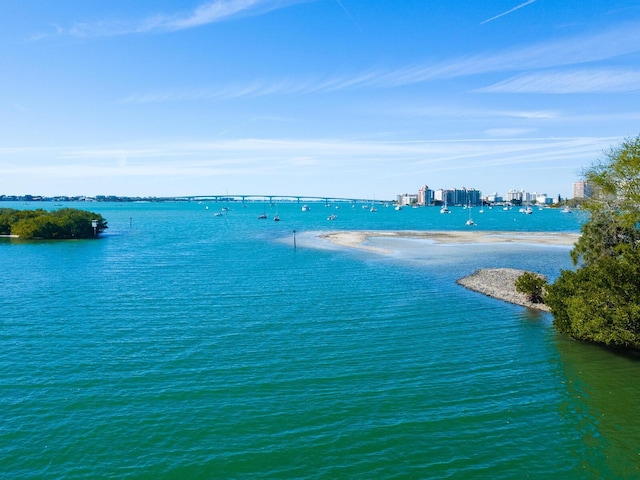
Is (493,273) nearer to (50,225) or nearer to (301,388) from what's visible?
(301,388)

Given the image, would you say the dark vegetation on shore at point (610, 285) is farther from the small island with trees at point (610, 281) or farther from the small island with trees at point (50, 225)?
Answer: the small island with trees at point (50, 225)

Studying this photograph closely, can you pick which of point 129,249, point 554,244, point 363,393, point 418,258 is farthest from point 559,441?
point 554,244

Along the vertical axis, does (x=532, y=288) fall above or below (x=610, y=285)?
below

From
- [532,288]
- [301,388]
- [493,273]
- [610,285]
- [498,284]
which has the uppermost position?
[610,285]

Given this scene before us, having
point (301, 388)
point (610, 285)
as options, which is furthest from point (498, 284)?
point (301, 388)

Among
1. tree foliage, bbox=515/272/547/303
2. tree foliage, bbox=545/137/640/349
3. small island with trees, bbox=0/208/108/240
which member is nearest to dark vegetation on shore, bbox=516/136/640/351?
tree foliage, bbox=545/137/640/349

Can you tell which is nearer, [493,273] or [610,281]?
[610,281]

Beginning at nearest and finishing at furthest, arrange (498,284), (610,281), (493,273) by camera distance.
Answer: (610,281) → (498,284) → (493,273)
